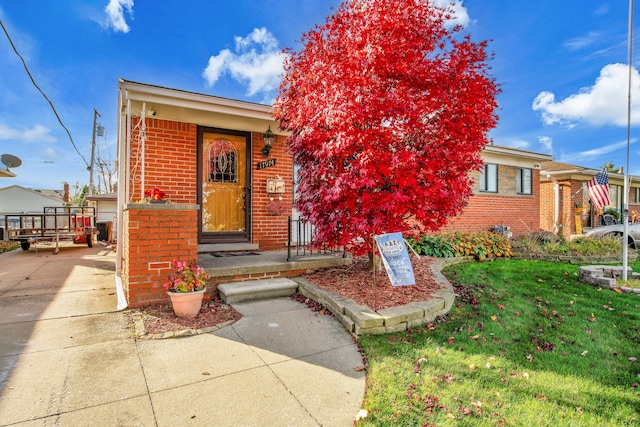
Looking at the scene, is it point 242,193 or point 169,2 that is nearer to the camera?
point 242,193

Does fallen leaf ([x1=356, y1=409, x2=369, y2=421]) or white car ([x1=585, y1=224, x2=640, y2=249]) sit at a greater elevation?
white car ([x1=585, y1=224, x2=640, y2=249])

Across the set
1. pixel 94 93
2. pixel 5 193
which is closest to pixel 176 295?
pixel 94 93

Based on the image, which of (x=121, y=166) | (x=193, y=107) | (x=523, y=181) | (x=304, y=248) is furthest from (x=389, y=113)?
(x=523, y=181)

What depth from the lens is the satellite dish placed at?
11219 millimetres

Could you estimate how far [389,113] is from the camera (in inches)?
143

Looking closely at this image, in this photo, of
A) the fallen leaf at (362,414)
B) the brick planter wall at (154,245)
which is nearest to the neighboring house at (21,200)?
the brick planter wall at (154,245)

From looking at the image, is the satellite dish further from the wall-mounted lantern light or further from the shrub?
the shrub

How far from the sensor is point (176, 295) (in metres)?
3.58

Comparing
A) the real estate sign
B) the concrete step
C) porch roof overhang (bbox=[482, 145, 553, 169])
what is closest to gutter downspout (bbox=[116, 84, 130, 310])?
the concrete step

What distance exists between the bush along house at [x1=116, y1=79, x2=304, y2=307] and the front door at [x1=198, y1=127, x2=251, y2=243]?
0.02m

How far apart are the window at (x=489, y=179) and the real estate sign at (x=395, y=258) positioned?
9.80 metres

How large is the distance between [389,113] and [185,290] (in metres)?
3.13

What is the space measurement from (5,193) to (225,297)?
1674 inches

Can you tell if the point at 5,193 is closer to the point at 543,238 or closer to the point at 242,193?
the point at 242,193
